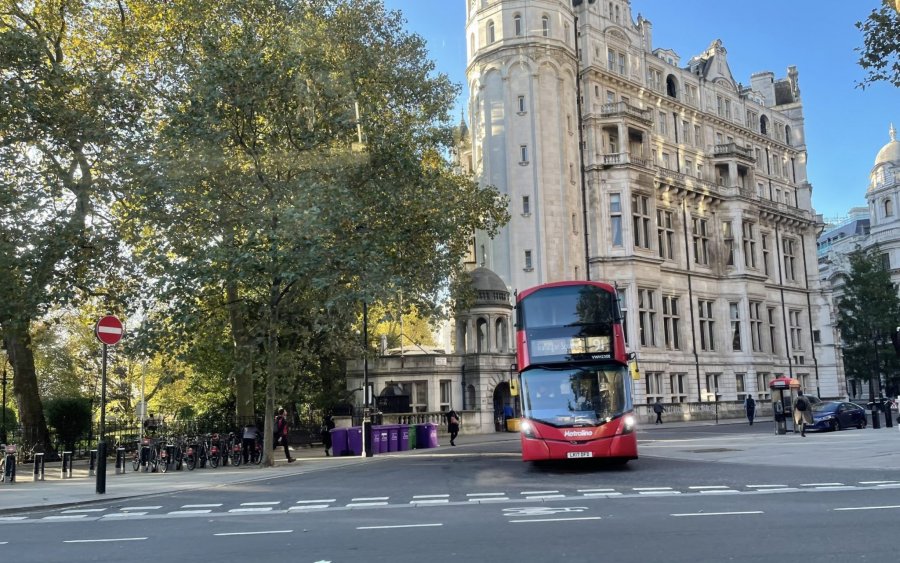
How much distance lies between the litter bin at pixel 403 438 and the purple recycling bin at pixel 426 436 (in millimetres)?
841

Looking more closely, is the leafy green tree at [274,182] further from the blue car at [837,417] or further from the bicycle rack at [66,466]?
the blue car at [837,417]

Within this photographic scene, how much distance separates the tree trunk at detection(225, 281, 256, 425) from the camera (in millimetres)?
24906

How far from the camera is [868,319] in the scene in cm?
6794

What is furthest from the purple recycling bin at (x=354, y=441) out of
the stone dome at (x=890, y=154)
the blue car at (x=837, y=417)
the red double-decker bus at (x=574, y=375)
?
the stone dome at (x=890, y=154)

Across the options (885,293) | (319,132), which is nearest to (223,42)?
(319,132)

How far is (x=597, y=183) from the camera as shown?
51.0 metres

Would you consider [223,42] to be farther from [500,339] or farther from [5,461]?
[500,339]

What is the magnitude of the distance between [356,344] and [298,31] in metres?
15.5

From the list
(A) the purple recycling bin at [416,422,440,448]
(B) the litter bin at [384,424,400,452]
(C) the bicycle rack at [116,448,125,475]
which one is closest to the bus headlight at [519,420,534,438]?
(C) the bicycle rack at [116,448,125,475]

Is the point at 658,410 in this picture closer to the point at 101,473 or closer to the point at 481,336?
the point at 481,336

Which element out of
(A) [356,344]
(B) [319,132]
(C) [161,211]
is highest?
(B) [319,132]

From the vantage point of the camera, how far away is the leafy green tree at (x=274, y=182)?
22.1 meters

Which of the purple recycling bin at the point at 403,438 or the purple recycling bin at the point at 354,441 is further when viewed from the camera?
the purple recycling bin at the point at 403,438

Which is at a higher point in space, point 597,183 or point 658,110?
point 658,110
